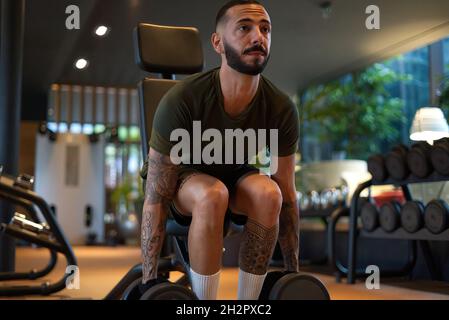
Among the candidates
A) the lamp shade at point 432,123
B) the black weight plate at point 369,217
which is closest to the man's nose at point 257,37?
the black weight plate at point 369,217

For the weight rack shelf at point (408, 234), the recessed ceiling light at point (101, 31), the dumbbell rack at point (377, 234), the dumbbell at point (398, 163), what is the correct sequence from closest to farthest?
the weight rack shelf at point (408, 234) < the dumbbell at point (398, 163) < the dumbbell rack at point (377, 234) < the recessed ceiling light at point (101, 31)

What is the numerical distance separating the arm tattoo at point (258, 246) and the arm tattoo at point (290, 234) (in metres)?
0.14

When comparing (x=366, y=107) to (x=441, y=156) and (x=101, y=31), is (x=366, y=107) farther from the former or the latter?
(x=441, y=156)

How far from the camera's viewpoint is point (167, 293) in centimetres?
157

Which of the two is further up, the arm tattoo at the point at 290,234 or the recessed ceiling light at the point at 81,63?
the recessed ceiling light at the point at 81,63

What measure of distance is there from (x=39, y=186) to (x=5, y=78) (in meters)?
5.67

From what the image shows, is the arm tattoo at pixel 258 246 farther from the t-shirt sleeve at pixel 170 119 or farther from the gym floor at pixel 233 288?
the gym floor at pixel 233 288

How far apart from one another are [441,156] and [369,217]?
0.88m

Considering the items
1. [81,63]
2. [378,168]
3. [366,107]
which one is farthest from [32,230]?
[366,107]

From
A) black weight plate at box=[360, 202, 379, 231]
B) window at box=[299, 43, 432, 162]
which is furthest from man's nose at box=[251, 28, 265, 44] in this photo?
window at box=[299, 43, 432, 162]

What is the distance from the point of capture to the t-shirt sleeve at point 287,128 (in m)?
1.79

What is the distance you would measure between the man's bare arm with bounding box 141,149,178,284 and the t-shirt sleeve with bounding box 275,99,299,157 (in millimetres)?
338

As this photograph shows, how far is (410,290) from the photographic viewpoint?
143 inches

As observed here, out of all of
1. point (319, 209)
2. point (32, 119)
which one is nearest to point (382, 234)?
point (319, 209)
